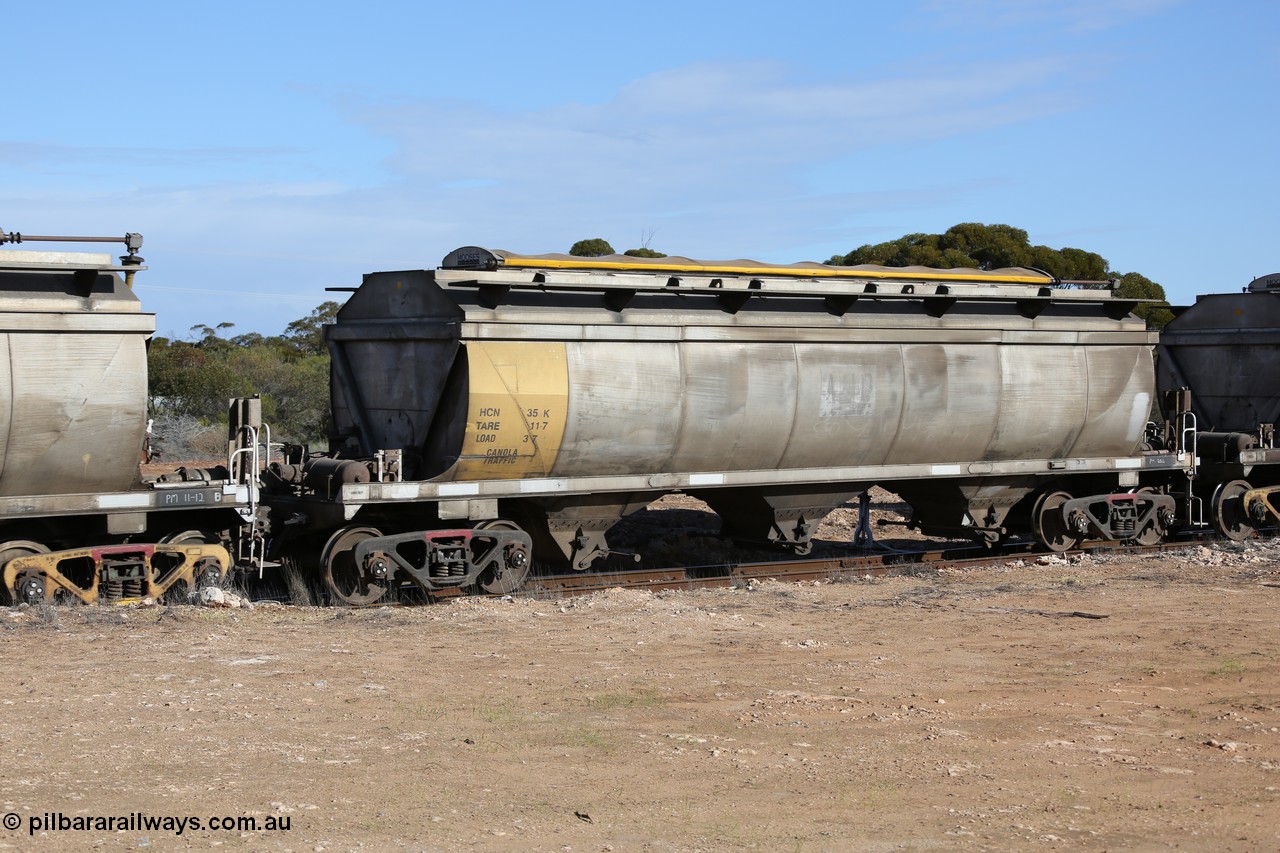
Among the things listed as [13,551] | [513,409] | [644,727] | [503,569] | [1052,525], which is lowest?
[644,727]

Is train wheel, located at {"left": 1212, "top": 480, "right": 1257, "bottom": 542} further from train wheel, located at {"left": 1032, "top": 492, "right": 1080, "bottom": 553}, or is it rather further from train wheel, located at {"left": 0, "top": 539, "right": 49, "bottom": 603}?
train wheel, located at {"left": 0, "top": 539, "right": 49, "bottom": 603}

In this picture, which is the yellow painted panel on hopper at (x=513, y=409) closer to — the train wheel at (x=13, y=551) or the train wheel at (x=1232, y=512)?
the train wheel at (x=13, y=551)

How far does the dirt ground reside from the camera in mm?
6480

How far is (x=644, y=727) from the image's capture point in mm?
8289

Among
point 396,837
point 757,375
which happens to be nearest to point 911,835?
point 396,837

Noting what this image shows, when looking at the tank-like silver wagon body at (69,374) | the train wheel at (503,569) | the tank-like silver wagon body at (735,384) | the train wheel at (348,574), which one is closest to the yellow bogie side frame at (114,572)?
the tank-like silver wagon body at (69,374)

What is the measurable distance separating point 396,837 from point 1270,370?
16.8 meters

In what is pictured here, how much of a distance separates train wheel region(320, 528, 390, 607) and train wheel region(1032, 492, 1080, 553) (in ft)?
28.0

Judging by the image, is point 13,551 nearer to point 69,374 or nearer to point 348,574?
point 69,374
